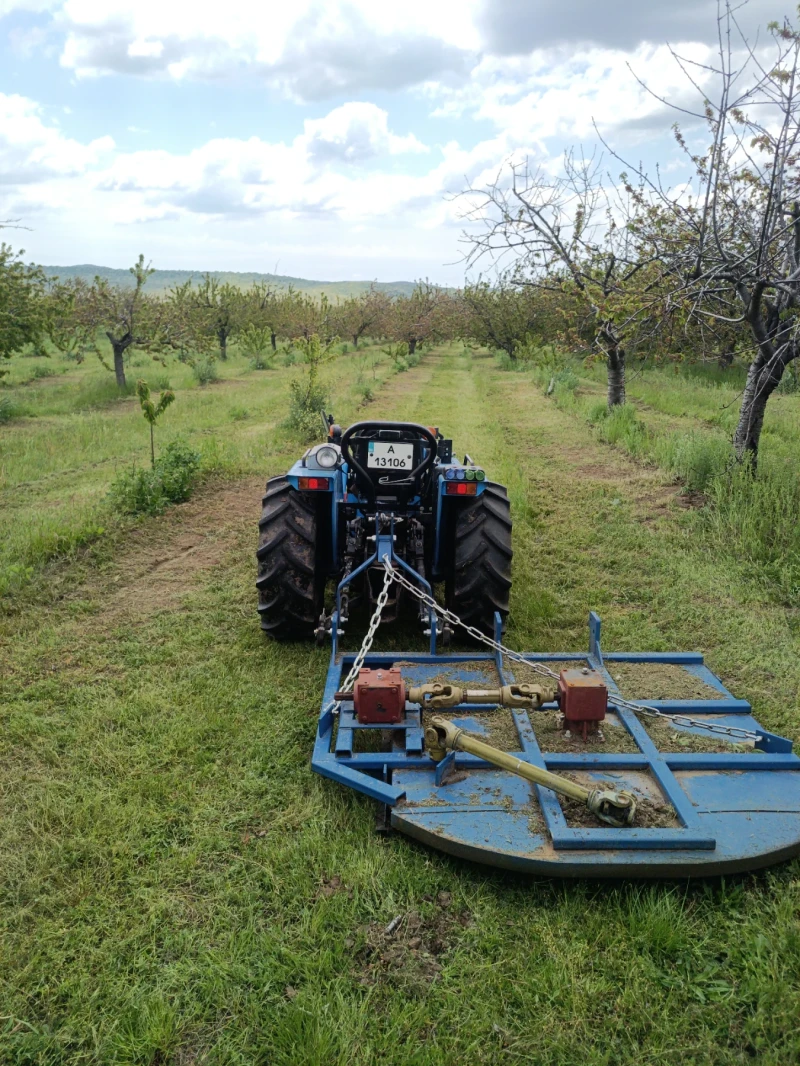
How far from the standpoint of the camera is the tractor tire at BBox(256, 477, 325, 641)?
13.1 ft

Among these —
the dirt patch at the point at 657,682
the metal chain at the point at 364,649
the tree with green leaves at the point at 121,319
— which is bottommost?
the dirt patch at the point at 657,682

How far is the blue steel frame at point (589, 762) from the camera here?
95.7 inches

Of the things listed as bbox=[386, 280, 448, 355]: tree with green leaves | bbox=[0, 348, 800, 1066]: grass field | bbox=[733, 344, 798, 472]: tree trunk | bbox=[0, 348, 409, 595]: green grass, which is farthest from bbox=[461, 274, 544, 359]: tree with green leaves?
bbox=[0, 348, 800, 1066]: grass field

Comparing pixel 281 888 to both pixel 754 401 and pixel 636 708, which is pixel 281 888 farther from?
pixel 754 401

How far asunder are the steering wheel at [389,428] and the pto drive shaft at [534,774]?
1.54 m

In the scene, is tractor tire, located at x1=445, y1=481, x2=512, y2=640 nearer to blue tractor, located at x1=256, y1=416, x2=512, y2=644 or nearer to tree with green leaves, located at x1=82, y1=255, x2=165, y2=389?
blue tractor, located at x1=256, y1=416, x2=512, y2=644

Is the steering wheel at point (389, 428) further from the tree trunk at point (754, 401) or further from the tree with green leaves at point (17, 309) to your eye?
the tree with green leaves at point (17, 309)

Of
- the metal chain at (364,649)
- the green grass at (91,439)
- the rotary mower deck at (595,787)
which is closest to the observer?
the rotary mower deck at (595,787)

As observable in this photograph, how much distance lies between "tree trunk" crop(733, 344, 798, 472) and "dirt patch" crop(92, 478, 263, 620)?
467cm

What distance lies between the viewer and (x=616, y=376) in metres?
12.0

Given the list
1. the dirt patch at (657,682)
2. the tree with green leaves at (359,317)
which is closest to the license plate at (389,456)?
the dirt patch at (657,682)

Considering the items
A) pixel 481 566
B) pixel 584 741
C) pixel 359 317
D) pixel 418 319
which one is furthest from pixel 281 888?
pixel 359 317

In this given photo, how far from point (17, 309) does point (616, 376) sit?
34.5 feet

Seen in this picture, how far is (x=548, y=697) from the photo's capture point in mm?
3098
